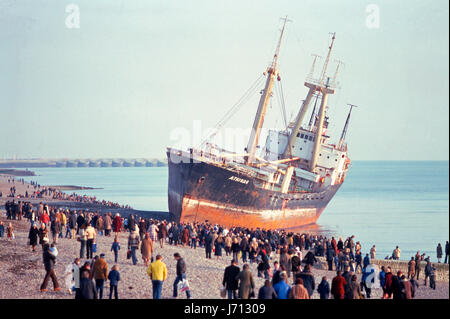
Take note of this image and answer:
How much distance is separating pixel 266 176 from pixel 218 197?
17.6ft

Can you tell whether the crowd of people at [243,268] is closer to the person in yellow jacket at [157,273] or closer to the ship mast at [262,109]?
the person in yellow jacket at [157,273]

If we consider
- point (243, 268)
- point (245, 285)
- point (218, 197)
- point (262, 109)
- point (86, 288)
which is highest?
point (262, 109)

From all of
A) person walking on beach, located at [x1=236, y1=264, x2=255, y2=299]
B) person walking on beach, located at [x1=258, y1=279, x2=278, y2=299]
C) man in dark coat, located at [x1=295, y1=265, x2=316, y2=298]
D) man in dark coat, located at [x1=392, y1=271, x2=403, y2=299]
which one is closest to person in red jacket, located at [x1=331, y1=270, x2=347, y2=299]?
man in dark coat, located at [x1=295, y1=265, x2=316, y2=298]

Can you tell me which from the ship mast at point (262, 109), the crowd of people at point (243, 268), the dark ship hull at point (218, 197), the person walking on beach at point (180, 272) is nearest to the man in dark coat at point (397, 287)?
the crowd of people at point (243, 268)

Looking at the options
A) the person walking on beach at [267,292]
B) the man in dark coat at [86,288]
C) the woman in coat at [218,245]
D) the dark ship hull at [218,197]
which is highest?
the dark ship hull at [218,197]

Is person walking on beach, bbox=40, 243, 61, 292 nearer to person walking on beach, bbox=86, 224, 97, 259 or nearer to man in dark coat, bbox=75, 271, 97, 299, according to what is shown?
man in dark coat, bbox=75, 271, 97, 299

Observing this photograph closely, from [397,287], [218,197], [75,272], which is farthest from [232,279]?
[218,197]

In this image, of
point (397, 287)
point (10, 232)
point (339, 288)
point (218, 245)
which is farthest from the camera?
Result: point (10, 232)

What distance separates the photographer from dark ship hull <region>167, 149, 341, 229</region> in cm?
5044

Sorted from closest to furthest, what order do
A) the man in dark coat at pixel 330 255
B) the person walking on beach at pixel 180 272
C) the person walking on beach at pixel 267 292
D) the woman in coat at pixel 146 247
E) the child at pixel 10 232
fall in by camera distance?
1. the person walking on beach at pixel 267 292
2. the person walking on beach at pixel 180 272
3. the woman in coat at pixel 146 247
4. the child at pixel 10 232
5. the man in dark coat at pixel 330 255

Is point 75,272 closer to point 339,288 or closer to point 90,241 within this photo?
point 90,241

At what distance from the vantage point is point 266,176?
54.5m

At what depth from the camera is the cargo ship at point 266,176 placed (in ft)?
167

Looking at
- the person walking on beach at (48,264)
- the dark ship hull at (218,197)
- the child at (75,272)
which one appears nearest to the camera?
the child at (75,272)
